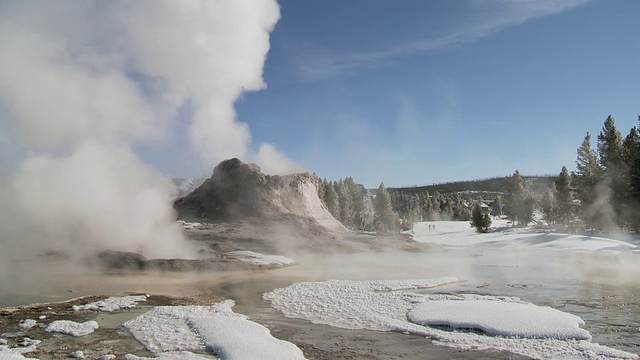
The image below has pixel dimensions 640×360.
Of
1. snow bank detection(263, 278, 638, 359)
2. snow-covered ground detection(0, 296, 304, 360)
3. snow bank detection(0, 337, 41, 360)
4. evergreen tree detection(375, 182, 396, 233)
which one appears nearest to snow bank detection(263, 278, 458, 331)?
snow bank detection(263, 278, 638, 359)

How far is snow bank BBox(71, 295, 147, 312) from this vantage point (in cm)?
1455

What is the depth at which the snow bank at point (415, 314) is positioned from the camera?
33.5ft

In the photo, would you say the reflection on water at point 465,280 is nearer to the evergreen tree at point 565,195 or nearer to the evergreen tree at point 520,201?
the evergreen tree at point 565,195

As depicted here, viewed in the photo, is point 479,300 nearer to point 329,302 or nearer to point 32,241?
point 329,302

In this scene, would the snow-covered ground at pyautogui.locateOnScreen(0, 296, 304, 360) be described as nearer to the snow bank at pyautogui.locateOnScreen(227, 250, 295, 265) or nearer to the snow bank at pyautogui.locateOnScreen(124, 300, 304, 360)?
the snow bank at pyautogui.locateOnScreen(124, 300, 304, 360)

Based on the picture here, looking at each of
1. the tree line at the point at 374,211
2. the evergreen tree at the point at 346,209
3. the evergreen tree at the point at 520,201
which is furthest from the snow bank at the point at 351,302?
the evergreen tree at the point at 520,201

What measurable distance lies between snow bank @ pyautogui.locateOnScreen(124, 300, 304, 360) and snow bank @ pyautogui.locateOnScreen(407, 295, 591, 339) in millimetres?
4684

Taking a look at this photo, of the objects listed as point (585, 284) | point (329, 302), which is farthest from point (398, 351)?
point (585, 284)

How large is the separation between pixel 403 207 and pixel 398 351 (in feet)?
433

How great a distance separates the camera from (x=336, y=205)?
7531 centimetres

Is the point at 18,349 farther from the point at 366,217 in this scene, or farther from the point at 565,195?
the point at 366,217

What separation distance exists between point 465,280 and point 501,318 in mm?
9032

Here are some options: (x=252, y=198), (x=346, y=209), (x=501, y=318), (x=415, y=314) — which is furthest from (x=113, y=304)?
(x=346, y=209)

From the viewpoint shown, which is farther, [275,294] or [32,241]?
[32,241]
